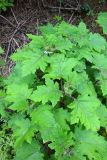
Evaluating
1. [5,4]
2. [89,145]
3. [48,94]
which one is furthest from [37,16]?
[89,145]

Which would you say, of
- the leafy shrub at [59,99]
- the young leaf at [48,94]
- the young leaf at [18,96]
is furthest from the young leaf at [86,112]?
the young leaf at [18,96]

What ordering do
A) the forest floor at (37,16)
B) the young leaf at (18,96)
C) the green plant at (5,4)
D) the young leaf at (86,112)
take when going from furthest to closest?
the forest floor at (37,16), the green plant at (5,4), the young leaf at (18,96), the young leaf at (86,112)

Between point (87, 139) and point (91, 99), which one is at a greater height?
point (91, 99)

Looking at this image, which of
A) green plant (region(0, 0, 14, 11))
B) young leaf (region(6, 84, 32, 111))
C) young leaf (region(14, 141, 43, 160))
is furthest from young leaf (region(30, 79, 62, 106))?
green plant (region(0, 0, 14, 11))

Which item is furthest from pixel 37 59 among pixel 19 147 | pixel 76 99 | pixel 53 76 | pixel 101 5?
pixel 101 5

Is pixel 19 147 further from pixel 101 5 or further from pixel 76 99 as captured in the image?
pixel 101 5

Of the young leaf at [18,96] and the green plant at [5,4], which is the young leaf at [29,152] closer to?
the young leaf at [18,96]

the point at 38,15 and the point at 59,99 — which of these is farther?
the point at 38,15

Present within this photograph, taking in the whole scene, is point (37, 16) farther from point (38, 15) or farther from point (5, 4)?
point (5, 4)
